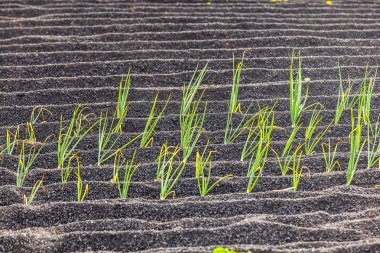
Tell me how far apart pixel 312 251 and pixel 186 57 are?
226cm

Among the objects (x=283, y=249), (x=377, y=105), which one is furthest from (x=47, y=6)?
(x=283, y=249)

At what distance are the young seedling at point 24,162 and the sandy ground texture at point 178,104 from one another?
0.04m

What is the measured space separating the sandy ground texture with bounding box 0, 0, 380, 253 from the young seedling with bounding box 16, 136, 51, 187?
0.04m

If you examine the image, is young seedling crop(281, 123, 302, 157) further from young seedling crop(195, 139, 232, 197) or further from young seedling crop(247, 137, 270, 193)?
young seedling crop(195, 139, 232, 197)

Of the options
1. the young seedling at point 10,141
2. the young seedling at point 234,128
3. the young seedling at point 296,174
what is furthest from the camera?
the young seedling at point 234,128

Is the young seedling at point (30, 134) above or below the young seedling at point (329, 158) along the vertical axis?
above

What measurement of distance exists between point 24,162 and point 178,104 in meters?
1.00

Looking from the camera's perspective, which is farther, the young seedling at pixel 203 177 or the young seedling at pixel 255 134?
the young seedling at pixel 255 134

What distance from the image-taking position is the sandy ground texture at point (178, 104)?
2.32 m

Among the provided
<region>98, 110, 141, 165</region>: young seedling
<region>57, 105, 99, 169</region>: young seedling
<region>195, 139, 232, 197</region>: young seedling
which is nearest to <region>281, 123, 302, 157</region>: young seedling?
<region>195, 139, 232, 197</region>: young seedling

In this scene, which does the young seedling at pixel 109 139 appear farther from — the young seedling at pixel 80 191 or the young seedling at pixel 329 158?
the young seedling at pixel 329 158

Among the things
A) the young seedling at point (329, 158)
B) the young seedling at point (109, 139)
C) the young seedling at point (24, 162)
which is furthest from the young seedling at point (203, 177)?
the young seedling at point (24, 162)

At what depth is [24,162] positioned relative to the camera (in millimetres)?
2912

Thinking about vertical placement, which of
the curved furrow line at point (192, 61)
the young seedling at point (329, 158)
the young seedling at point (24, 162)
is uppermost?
the curved furrow line at point (192, 61)
